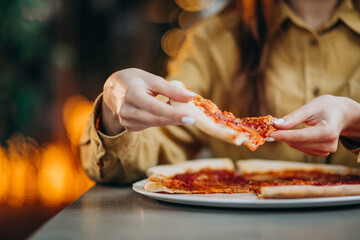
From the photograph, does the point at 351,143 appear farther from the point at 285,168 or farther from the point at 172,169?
the point at 172,169

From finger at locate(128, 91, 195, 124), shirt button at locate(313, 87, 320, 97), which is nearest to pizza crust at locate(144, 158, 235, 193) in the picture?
finger at locate(128, 91, 195, 124)

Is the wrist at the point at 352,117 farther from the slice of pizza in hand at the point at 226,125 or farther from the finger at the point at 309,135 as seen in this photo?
the slice of pizza in hand at the point at 226,125

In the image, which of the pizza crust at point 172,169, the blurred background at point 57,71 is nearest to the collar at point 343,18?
the pizza crust at point 172,169

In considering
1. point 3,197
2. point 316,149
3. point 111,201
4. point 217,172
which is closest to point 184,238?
point 111,201

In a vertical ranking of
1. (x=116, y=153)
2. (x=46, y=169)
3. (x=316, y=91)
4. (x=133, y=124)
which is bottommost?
(x=46, y=169)

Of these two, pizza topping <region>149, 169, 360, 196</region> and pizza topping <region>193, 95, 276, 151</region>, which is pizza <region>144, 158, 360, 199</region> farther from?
pizza topping <region>193, 95, 276, 151</region>

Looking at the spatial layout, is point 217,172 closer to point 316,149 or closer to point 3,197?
point 316,149

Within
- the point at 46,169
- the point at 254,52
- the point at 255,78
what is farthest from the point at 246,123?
the point at 46,169
